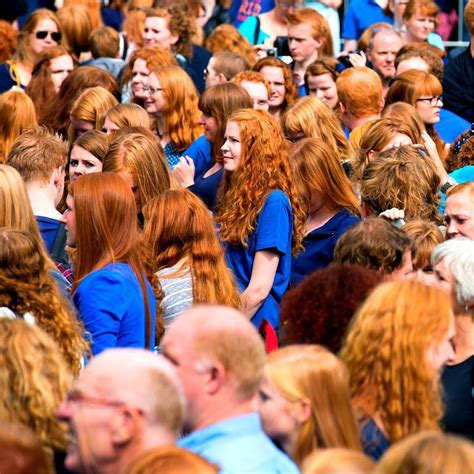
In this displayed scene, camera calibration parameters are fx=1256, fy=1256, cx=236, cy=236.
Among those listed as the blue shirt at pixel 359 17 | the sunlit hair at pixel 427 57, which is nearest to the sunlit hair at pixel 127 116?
the sunlit hair at pixel 427 57

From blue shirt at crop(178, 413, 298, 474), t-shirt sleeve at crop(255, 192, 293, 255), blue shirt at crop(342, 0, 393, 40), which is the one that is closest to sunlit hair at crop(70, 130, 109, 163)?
t-shirt sleeve at crop(255, 192, 293, 255)

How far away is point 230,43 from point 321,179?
16.5 feet

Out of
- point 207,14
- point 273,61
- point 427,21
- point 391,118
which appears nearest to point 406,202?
point 391,118

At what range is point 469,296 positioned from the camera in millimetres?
5160

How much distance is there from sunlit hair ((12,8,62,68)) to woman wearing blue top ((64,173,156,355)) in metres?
5.53

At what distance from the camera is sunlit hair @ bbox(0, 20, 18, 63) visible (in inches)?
443

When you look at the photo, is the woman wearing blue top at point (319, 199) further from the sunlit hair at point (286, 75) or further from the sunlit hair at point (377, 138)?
the sunlit hair at point (286, 75)

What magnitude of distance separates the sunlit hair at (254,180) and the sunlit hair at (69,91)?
2.61 metres

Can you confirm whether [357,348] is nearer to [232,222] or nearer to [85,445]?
[85,445]

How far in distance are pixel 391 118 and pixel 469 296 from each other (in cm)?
289

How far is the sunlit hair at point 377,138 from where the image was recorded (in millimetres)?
7641

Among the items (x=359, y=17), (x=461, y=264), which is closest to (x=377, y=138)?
(x=461, y=264)

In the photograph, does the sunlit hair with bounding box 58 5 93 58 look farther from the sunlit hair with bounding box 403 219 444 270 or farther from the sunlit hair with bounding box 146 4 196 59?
the sunlit hair with bounding box 403 219 444 270

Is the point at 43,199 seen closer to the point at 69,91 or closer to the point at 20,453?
the point at 69,91
